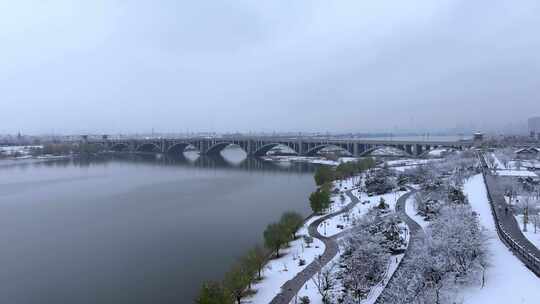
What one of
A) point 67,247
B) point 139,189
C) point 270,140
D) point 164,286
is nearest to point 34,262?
point 67,247

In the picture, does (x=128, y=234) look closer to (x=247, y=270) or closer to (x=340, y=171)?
(x=247, y=270)

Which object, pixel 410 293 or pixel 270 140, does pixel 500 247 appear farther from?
pixel 270 140

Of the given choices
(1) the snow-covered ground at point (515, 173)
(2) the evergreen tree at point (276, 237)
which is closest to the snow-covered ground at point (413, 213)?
(2) the evergreen tree at point (276, 237)

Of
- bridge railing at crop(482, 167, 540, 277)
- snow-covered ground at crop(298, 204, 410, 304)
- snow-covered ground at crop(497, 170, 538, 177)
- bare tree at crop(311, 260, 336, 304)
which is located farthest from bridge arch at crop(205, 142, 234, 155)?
bare tree at crop(311, 260, 336, 304)

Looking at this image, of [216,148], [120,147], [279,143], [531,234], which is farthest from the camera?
[120,147]

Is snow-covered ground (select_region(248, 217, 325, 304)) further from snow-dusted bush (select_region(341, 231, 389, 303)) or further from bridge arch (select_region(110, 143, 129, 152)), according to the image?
bridge arch (select_region(110, 143, 129, 152))

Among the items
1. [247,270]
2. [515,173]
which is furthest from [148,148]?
[247,270]
